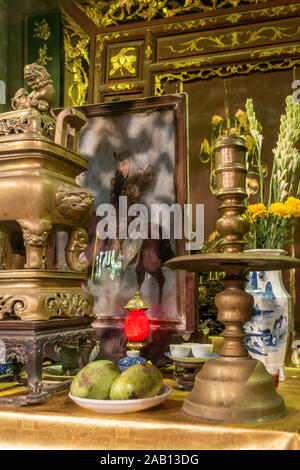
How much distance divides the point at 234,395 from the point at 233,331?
13 cm

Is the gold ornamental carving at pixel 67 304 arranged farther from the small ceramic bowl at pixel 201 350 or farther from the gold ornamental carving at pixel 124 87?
the gold ornamental carving at pixel 124 87

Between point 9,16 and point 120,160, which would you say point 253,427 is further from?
point 9,16

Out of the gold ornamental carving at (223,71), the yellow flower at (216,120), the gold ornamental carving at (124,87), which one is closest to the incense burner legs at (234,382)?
the yellow flower at (216,120)

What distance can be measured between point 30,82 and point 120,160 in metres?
0.59

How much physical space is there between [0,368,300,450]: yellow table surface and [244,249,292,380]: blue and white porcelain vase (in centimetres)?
33

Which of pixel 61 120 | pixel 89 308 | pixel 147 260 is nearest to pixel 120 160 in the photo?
pixel 147 260

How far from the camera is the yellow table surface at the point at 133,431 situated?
83 centimetres

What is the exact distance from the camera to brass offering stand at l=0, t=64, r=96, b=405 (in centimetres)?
109

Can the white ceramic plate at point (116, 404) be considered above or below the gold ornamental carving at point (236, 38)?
below

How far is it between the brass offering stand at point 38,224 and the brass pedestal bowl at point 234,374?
1.09 ft

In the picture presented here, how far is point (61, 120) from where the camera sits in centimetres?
135

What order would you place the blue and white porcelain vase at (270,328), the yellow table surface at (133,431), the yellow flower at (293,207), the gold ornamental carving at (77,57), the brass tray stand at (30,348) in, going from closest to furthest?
the yellow table surface at (133,431) → the brass tray stand at (30,348) → the blue and white porcelain vase at (270,328) → the yellow flower at (293,207) → the gold ornamental carving at (77,57)

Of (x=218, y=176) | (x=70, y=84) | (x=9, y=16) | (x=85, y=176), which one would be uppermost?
(x=9, y=16)

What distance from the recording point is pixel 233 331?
975mm
